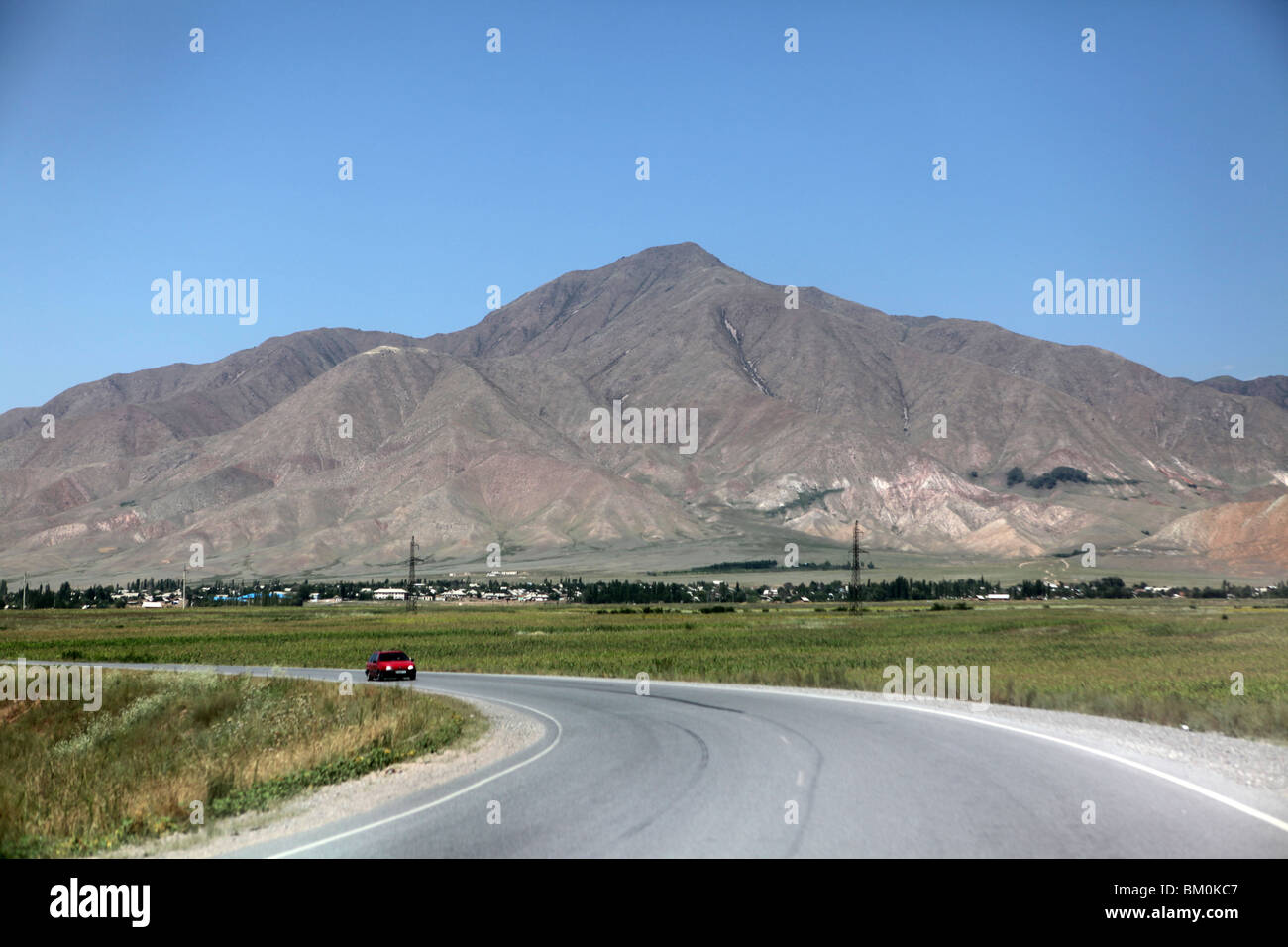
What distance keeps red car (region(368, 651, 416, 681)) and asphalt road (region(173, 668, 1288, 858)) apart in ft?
67.3

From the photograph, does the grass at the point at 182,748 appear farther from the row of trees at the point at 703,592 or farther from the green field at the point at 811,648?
the row of trees at the point at 703,592

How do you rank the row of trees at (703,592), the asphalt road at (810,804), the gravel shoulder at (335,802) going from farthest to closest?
1. the row of trees at (703,592)
2. the gravel shoulder at (335,802)
3. the asphalt road at (810,804)

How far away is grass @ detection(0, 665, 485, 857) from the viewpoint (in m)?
13.0

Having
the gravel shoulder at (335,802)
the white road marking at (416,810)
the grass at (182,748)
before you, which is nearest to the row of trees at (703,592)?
the grass at (182,748)

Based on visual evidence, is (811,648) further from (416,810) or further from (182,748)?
(416,810)

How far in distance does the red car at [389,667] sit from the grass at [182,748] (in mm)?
6622

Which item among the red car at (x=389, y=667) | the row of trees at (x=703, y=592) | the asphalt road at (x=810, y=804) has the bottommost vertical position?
the row of trees at (x=703, y=592)

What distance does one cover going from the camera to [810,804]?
472 inches

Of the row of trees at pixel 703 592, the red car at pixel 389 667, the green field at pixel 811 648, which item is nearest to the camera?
the green field at pixel 811 648

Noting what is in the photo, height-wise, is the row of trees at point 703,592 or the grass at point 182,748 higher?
the grass at point 182,748

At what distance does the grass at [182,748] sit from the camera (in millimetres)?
13039

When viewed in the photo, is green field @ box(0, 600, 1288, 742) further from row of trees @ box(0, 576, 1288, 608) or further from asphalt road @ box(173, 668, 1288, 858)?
row of trees @ box(0, 576, 1288, 608)
